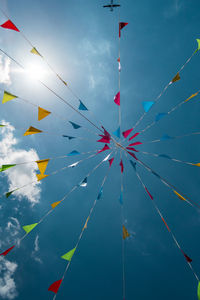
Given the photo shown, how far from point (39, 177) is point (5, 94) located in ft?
8.79

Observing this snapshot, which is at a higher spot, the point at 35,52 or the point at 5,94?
the point at 35,52

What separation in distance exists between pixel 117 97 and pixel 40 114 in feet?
8.98

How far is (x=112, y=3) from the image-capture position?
28.9ft

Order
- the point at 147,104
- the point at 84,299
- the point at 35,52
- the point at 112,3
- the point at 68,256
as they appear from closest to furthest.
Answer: the point at 35,52
the point at 68,256
the point at 147,104
the point at 112,3
the point at 84,299

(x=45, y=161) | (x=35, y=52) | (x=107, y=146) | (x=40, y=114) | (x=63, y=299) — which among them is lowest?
(x=63, y=299)

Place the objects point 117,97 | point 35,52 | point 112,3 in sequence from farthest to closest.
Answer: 1. point 112,3
2. point 117,97
3. point 35,52

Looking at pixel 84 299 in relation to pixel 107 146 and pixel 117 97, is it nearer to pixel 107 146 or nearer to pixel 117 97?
pixel 107 146

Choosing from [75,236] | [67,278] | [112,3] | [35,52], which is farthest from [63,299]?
[112,3]

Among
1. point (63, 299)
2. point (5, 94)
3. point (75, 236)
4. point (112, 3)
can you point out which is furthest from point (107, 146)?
point (63, 299)

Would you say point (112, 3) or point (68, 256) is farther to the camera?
point (112, 3)

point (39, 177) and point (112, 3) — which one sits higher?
point (112, 3)

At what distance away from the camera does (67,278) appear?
1370 cm

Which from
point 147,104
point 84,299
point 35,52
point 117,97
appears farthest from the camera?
point 84,299

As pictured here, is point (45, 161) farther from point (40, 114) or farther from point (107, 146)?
point (107, 146)
